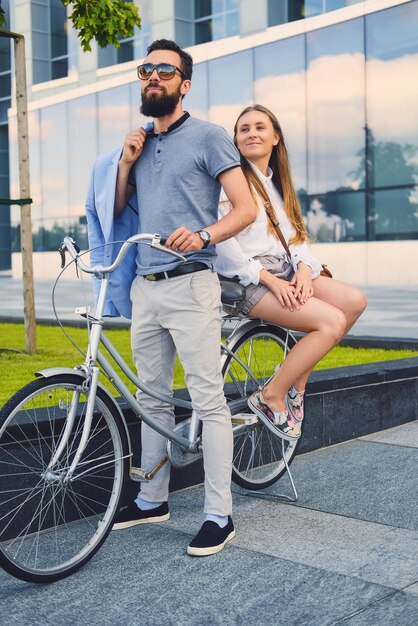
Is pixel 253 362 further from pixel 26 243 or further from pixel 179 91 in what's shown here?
pixel 26 243

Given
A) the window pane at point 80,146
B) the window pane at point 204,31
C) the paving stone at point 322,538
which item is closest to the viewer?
the paving stone at point 322,538

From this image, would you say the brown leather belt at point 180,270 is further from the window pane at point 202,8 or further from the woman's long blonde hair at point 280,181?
the window pane at point 202,8

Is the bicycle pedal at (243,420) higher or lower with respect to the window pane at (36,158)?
lower

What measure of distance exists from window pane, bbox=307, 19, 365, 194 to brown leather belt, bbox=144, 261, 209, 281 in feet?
73.2

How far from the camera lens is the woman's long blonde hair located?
4.50 meters

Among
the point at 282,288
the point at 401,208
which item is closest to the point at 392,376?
the point at 282,288

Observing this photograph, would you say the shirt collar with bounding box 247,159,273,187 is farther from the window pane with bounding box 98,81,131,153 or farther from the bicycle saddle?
the window pane with bounding box 98,81,131,153

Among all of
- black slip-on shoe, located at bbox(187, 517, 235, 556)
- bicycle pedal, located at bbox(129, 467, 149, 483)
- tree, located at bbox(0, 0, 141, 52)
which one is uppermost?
tree, located at bbox(0, 0, 141, 52)

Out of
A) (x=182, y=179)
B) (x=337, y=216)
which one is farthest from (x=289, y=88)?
(x=182, y=179)

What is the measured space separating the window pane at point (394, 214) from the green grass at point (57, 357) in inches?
597

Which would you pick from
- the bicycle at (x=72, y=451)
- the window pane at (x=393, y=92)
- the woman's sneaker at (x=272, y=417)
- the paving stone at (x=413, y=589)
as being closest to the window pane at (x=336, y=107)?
the window pane at (x=393, y=92)

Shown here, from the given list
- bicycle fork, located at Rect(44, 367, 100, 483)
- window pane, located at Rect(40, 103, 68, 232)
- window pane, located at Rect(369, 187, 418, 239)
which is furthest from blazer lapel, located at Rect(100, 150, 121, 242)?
window pane, located at Rect(40, 103, 68, 232)

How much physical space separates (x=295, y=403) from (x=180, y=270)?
46.1 inches

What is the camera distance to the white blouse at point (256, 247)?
14.2ft
